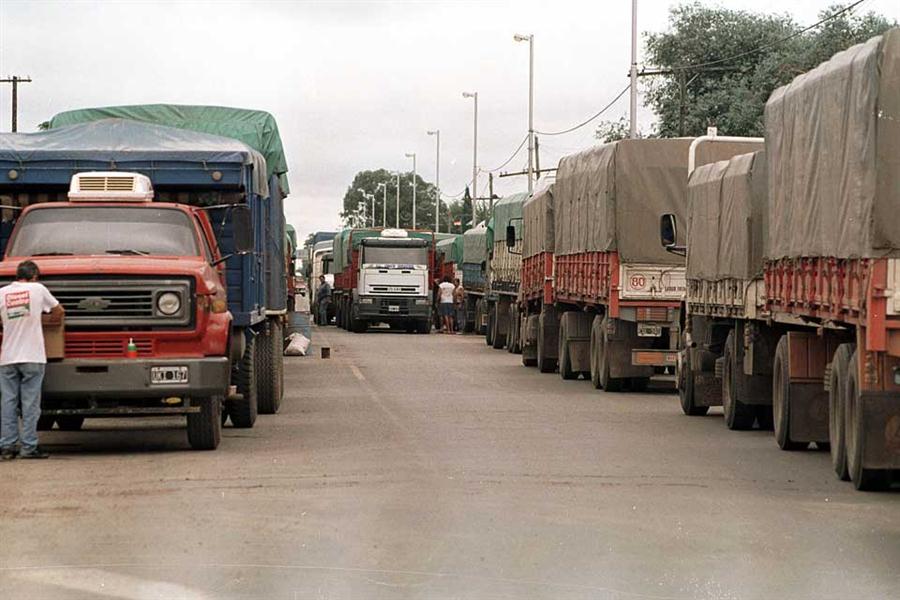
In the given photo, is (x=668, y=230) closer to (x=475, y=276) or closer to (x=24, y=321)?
(x=24, y=321)

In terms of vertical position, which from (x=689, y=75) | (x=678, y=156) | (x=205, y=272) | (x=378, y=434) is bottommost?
(x=378, y=434)

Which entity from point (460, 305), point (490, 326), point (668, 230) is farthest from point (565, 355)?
point (460, 305)

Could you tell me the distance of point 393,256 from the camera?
2277 inches

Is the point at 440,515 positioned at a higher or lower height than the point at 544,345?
lower

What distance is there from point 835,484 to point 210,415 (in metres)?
5.51

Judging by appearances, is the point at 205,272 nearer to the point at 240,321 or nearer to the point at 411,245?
the point at 240,321

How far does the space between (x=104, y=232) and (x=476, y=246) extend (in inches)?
1505

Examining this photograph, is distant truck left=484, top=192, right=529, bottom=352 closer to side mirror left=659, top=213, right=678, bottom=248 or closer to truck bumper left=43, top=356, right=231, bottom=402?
side mirror left=659, top=213, right=678, bottom=248

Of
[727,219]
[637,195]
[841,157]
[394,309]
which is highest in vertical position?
[637,195]

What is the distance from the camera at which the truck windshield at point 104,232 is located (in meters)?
17.2

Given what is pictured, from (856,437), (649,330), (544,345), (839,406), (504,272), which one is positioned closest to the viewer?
(856,437)

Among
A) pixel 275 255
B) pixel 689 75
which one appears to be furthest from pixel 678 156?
pixel 689 75

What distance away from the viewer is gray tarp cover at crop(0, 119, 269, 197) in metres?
18.5

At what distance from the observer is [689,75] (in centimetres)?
7906
